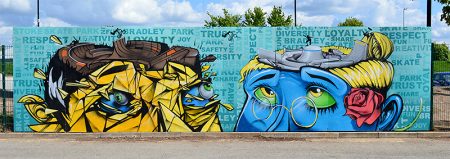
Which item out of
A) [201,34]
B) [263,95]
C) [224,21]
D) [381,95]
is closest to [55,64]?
[201,34]

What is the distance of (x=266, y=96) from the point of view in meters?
11.6

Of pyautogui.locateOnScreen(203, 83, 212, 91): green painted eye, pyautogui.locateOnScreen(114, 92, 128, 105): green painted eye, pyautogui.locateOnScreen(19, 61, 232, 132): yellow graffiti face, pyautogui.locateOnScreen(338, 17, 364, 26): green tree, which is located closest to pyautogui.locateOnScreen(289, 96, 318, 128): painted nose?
pyautogui.locateOnScreen(19, 61, 232, 132): yellow graffiti face

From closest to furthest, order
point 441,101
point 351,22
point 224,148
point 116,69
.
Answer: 1. point 224,148
2. point 116,69
3. point 441,101
4. point 351,22

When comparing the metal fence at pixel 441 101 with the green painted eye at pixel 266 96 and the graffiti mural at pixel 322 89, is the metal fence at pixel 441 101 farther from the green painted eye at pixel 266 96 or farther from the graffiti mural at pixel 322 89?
Result: the green painted eye at pixel 266 96

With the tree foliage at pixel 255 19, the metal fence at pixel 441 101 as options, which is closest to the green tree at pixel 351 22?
the tree foliage at pixel 255 19

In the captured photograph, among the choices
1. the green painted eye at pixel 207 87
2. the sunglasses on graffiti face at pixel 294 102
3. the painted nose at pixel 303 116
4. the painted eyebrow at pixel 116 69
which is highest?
the painted eyebrow at pixel 116 69

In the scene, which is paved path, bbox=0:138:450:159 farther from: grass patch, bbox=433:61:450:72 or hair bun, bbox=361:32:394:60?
hair bun, bbox=361:32:394:60

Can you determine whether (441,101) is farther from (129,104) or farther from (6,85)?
(6,85)

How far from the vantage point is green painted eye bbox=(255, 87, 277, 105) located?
11.6 metres

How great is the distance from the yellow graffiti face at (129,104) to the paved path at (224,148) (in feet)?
2.38

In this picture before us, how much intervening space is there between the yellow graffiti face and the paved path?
0.73 metres

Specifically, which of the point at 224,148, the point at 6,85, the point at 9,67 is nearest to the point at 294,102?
the point at 224,148

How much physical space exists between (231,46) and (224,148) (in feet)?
9.04

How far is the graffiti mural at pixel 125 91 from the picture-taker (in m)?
11.5
